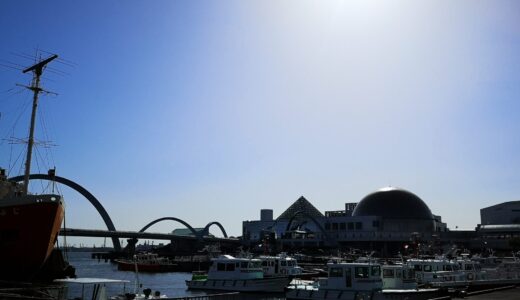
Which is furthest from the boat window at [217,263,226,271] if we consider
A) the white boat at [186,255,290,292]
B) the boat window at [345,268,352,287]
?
the boat window at [345,268,352,287]

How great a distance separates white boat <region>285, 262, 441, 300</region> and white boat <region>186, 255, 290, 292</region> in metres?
10.00

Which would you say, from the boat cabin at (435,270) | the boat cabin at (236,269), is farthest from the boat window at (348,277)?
the boat cabin at (236,269)

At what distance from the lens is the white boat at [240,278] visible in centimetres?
4691

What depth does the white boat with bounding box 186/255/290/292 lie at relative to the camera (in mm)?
46906

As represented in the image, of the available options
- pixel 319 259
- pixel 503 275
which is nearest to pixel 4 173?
pixel 503 275

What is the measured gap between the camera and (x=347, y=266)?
35.2 m

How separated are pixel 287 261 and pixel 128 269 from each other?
64909 millimetres

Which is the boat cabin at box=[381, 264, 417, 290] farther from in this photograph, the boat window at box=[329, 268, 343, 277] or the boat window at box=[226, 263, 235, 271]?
the boat window at box=[226, 263, 235, 271]

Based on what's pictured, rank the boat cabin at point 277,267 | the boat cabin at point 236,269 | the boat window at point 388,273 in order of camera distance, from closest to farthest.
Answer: the boat window at point 388,273
the boat cabin at point 236,269
the boat cabin at point 277,267

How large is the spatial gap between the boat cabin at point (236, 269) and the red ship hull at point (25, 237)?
1846 cm

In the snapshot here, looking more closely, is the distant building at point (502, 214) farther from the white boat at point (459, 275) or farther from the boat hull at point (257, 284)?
the boat hull at point (257, 284)

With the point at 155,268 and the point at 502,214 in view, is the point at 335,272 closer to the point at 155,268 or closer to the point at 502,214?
the point at 155,268

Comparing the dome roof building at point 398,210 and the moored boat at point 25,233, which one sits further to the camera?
the dome roof building at point 398,210

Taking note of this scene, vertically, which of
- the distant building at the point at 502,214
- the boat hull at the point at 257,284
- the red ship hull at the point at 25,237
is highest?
the distant building at the point at 502,214
